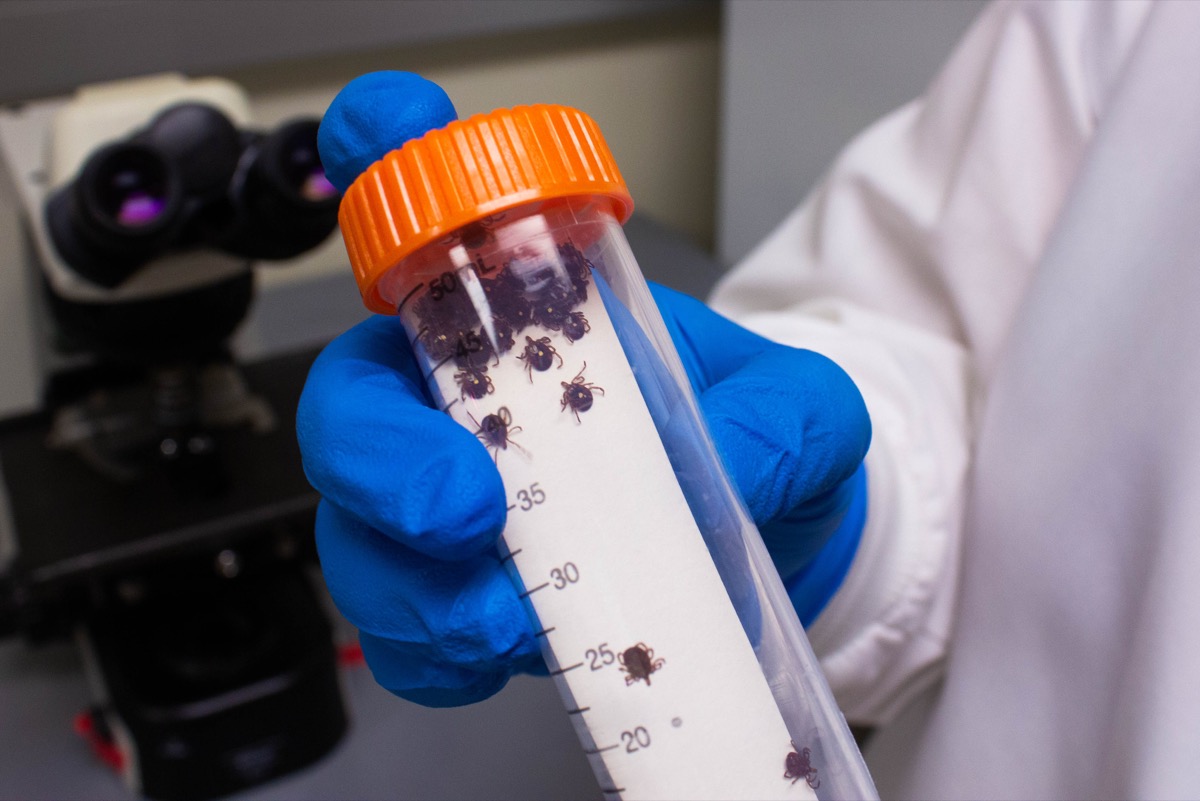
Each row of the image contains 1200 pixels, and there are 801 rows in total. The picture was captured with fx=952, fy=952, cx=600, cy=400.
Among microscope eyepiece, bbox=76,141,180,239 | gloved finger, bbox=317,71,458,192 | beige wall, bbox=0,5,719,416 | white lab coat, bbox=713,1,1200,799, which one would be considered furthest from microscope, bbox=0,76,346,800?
white lab coat, bbox=713,1,1200,799

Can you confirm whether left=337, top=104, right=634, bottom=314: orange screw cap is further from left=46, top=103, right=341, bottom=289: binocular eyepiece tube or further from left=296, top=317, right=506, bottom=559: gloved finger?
left=46, top=103, right=341, bottom=289: binocular eyepiece tube

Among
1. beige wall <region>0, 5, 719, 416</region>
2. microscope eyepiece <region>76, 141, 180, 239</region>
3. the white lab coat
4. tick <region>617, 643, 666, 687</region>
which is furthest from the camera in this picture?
beige wall <region>0, 5, 719, 416</region>

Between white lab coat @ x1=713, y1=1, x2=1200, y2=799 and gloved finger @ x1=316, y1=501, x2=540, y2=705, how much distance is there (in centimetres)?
23

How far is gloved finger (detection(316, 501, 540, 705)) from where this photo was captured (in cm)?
33

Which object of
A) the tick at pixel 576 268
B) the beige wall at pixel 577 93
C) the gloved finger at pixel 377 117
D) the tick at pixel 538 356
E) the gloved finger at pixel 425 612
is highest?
the beige wall at pixel 577 93

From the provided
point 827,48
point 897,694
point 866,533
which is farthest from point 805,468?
point 827,48

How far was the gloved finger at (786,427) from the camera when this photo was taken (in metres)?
0.39

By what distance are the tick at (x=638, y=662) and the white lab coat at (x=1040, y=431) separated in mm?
230

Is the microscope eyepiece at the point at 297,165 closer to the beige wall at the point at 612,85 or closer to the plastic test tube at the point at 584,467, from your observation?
the plastic test tube at the point at 584,467

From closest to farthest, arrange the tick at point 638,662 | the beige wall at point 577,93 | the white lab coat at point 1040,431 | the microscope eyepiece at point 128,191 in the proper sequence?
the tick at point 638,662 → the white lab coat at point 1040,431 → the microscope eyepiece at point 128,191 → the beige wall at point 577,93

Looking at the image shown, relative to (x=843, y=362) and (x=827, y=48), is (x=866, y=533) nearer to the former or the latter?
(x=843, y=362)

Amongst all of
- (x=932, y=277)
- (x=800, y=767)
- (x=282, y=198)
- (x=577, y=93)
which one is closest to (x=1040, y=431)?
(x=932, y=277)

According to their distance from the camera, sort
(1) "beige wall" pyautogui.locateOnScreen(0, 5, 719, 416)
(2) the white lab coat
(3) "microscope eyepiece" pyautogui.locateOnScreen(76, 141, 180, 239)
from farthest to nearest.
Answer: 1. (1) "beige wall" pyautogui.locateOnScreen(0, 5, 719, 416)
2. (3) "microscope eyepiece" pyautogui.locateOnScreen(76, 141, 180, 239)
3. (2) the white lab coat

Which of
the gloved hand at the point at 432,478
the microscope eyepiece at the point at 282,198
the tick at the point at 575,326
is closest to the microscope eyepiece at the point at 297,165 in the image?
the microscope eyepiece at the point at 282,198
